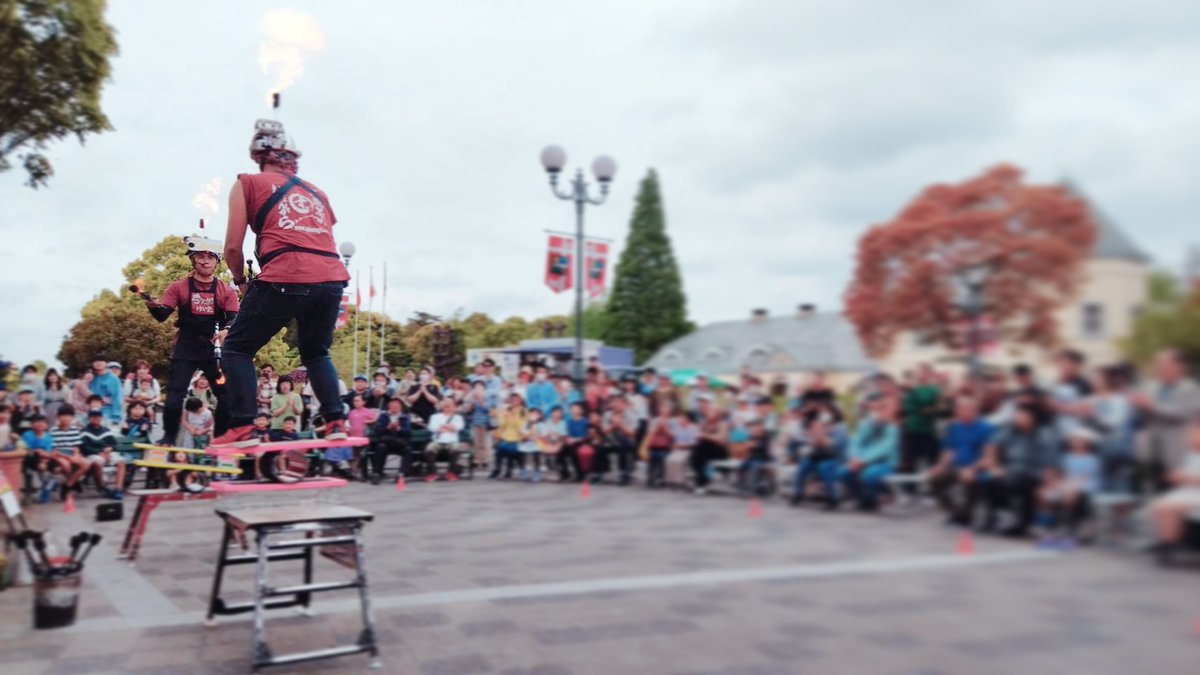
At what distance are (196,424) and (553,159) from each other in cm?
209

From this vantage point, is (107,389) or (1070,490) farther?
(107,389)

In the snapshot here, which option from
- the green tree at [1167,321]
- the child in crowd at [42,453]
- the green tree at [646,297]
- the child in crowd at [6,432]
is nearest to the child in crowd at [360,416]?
the green tree at [646,297]

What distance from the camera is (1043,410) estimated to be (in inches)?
39.4

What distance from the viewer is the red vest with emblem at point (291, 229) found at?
91.8 inches

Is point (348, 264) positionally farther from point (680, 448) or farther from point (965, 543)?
point (965, 543)

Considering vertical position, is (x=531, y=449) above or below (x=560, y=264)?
below

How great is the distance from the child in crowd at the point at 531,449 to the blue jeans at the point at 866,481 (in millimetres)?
657

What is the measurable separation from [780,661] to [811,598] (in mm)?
131

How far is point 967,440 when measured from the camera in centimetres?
107

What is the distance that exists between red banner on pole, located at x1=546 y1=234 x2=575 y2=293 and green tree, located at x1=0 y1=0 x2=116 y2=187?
41.4 inches

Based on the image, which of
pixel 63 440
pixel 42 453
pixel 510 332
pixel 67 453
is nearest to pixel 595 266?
pixel 510 332

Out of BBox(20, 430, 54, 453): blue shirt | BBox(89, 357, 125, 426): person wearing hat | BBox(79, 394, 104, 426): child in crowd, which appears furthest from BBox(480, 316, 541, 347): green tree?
BBox(20, 430, 54, 453): blue shirt

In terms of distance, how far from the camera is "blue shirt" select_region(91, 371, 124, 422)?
8.75 ft

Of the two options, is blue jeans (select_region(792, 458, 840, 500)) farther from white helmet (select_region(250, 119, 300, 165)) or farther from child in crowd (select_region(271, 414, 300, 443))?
child in crowd (select_region(271, 414, 300, 443))
